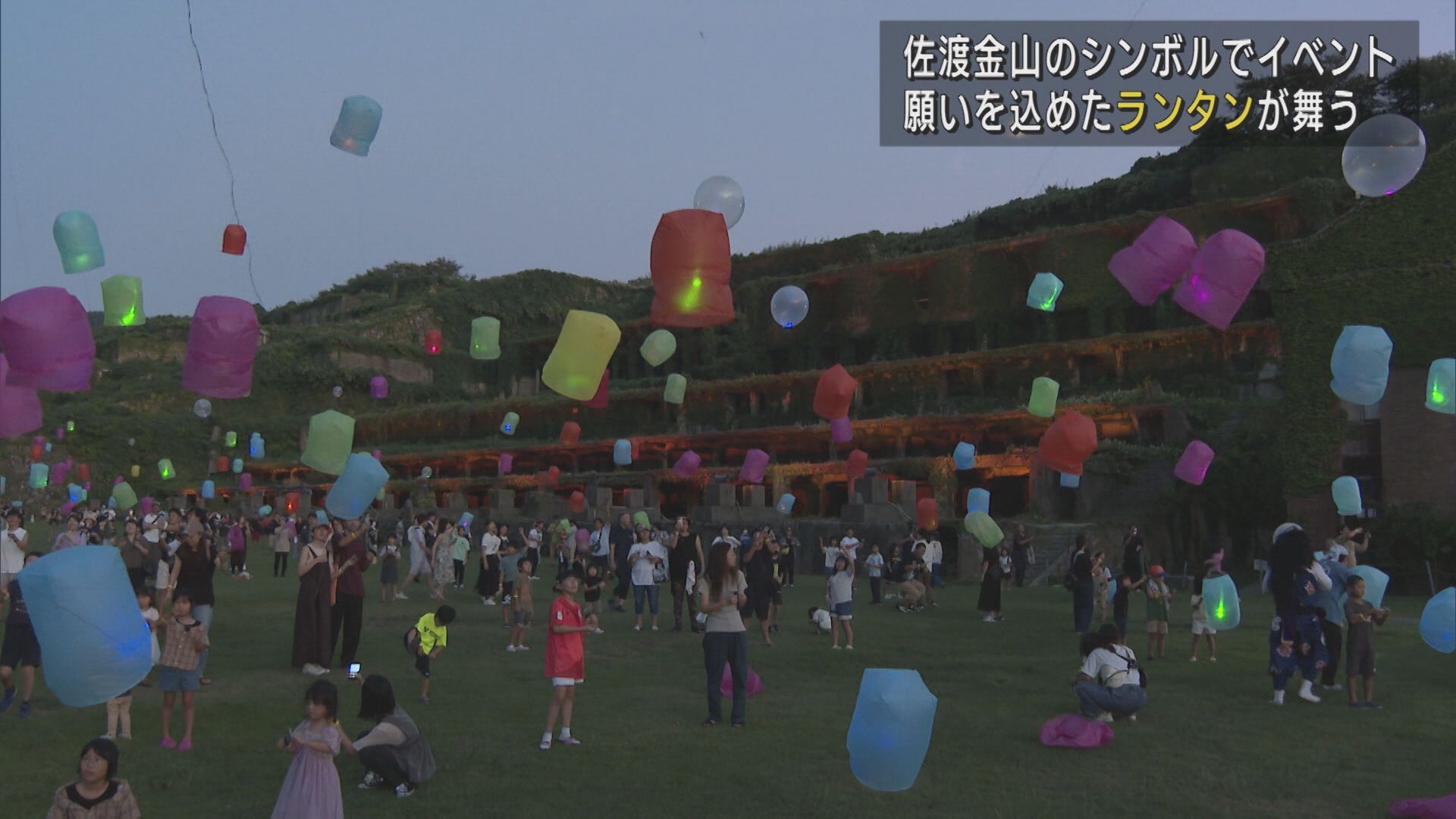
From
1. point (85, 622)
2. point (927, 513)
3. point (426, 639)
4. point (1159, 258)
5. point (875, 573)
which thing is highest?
point (1159, 258)

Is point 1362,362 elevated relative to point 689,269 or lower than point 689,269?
lower

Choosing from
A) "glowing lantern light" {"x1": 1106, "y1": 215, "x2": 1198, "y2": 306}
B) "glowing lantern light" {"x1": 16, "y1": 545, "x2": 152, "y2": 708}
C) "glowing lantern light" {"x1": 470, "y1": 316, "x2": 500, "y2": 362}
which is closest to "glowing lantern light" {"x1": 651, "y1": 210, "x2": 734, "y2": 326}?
"glowing lantern light" {"x1": 1106, "y1": 215, "x2": 1198, "y2": 306}

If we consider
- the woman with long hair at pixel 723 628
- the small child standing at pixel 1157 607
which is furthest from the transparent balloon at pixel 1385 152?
the woman with long hair at pixel 723 628

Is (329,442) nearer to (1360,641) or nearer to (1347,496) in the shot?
(1360,641)

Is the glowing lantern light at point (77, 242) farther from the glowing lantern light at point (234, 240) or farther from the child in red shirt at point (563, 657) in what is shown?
the child in red shirt at point (563, 657)

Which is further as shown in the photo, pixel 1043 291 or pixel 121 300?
pixel 1043 291

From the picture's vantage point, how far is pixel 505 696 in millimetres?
9938

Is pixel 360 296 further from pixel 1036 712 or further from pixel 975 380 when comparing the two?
pixel 1036 712

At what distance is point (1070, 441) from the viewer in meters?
15.1

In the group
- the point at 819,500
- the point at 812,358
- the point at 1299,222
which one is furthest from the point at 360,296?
the point at 1299,222

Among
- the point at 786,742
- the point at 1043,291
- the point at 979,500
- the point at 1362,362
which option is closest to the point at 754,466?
the point at 979,500

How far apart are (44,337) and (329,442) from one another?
2655 mm

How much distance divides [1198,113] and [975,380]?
1919cm

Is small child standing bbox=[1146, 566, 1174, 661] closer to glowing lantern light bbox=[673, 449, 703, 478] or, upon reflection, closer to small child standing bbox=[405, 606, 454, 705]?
small child standing bbox=[405, 606, 454, 705]
